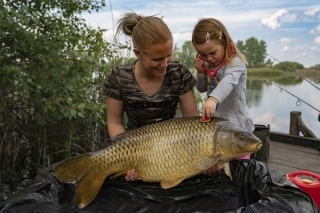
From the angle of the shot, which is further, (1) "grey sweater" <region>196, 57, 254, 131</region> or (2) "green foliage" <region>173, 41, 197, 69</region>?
(2) "green foliage" <region>173, 41, 197, 69</region>

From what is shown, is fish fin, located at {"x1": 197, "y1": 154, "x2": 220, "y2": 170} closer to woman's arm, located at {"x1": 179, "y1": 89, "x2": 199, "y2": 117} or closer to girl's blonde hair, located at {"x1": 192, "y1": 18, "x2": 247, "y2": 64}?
woman's arm, located at {"x1": 179, "y1": 89, "x2": 199, "y2": 117}

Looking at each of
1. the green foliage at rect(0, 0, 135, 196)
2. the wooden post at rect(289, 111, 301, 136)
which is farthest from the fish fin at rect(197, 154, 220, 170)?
the wooden post at rect(289, 111, 301, 136)

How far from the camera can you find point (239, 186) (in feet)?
5.99

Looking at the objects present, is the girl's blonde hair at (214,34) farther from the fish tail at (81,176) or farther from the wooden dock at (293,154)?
the wooden dock at (293,154)

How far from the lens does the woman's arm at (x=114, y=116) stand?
1.99m

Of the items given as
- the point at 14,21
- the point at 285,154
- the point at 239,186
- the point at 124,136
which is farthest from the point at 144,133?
the point at 285,154

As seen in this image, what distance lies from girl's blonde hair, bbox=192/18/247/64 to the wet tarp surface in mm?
571

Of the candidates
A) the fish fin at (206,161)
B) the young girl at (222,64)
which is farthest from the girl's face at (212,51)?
the fish fin at (206,161)

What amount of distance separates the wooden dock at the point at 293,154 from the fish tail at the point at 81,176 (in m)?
1.89

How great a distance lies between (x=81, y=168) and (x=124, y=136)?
233mm

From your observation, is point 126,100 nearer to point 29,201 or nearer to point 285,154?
point 29,201

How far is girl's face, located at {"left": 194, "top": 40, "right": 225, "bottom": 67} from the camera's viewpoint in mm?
1886

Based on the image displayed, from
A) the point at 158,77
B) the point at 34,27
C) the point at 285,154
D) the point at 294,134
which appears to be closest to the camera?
the point at 158,77

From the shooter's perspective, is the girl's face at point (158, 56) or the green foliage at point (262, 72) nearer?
the girl's face at point (158, 56)
